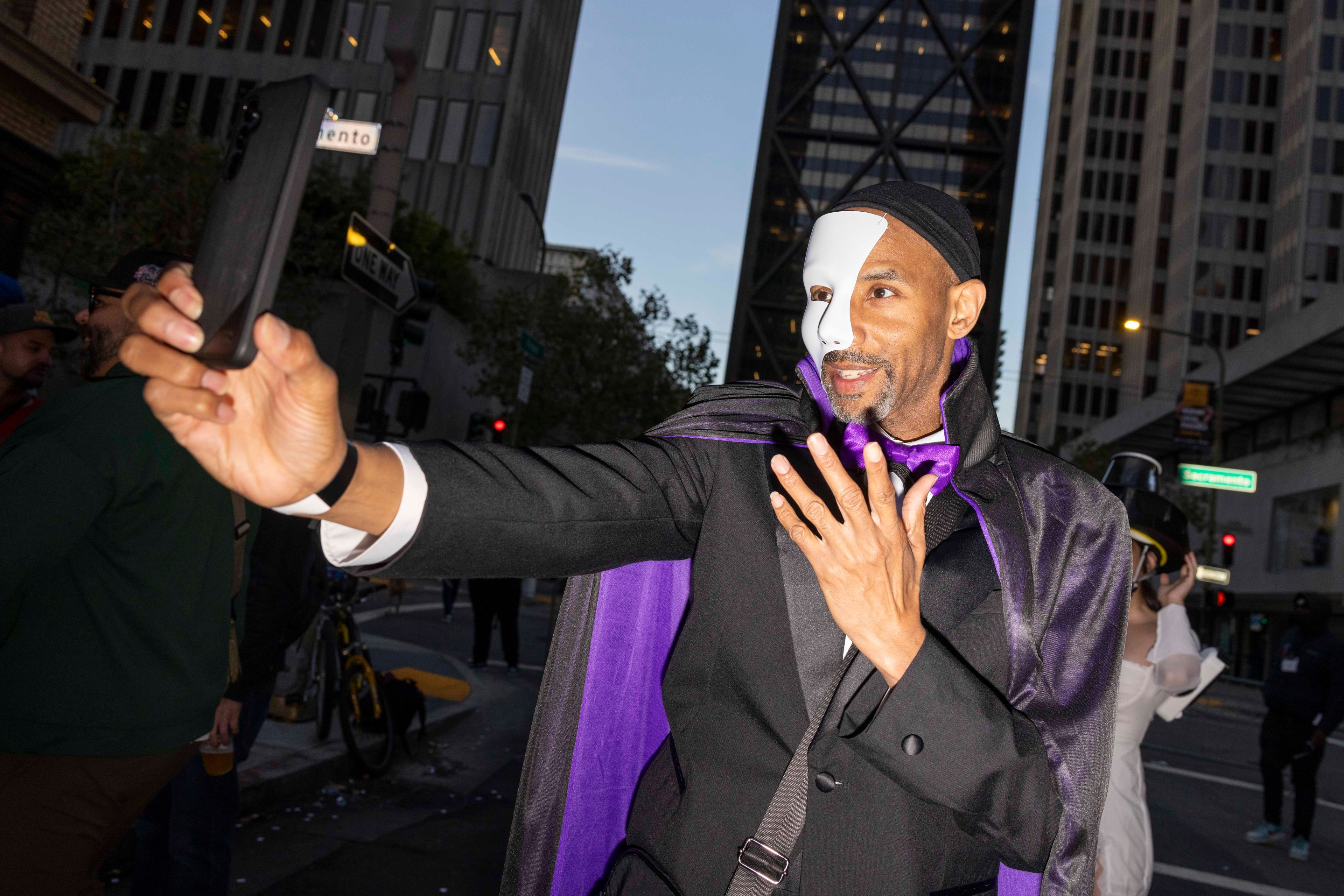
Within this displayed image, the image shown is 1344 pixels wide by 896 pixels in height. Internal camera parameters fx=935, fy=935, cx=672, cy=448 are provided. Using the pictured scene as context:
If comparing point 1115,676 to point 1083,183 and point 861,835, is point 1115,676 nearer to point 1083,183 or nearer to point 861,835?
point 861,835

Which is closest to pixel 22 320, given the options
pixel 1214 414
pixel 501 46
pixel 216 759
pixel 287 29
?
pixel 216 759

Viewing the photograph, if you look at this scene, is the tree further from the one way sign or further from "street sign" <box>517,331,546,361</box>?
the one way sign

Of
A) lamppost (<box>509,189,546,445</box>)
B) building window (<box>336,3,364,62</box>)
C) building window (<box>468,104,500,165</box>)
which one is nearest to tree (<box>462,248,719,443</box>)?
lamppost (<box>509,189,546,445</box>)

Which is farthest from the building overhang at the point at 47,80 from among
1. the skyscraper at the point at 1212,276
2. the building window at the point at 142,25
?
the building window at the point at 142,25

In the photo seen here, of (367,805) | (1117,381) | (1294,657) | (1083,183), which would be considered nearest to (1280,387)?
(1294,657)

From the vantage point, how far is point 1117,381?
3152 inches

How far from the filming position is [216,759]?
313 centimetres

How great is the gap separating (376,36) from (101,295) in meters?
44.5

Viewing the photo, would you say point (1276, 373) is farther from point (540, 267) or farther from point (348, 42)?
point (348, 42)

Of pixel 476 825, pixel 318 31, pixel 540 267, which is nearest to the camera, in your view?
pixel 476 825

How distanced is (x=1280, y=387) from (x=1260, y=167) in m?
35.0

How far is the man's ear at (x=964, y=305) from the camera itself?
75.3 inches

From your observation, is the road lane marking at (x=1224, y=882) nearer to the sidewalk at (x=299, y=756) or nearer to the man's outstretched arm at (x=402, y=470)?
the sidewalk at (x=299, y=756)

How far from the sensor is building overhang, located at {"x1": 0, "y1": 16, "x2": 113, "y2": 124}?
41.0 ft
